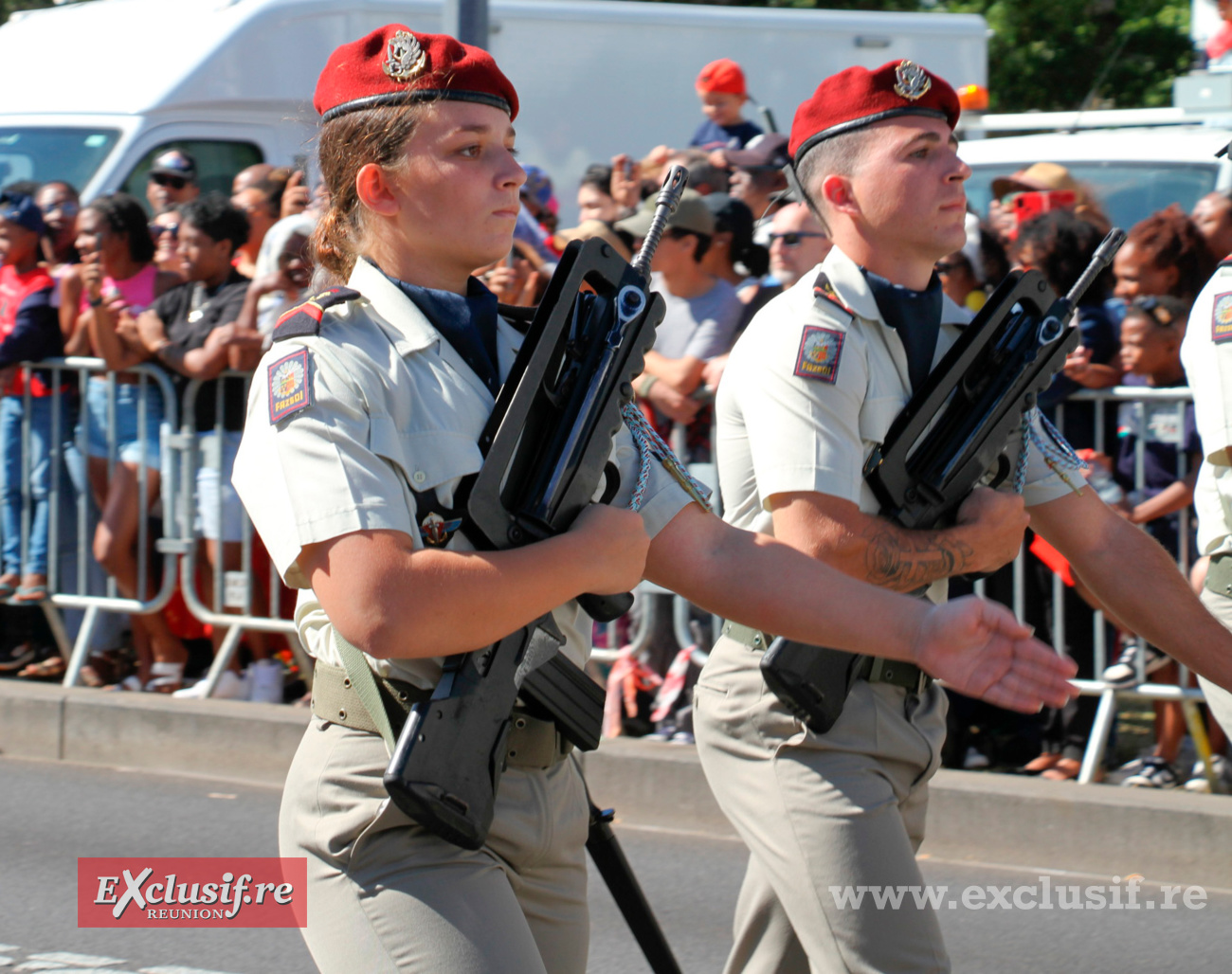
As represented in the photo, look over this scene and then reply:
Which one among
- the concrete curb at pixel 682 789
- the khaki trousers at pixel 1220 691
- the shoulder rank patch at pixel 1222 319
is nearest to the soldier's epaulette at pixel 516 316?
the shoulder rank patch at pixel 1222 319

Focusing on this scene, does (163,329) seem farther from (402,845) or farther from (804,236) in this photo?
(402,845)

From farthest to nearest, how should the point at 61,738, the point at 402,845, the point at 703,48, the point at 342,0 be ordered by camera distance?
the point at 703,48 → the point at 342,0 → the point at 61,738 → the point at 402,845

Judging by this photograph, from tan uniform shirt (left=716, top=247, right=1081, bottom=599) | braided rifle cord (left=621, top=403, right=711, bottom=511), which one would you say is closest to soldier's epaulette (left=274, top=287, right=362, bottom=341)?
braided rifle cord (left=621, top=403, right=711, bottom=511)

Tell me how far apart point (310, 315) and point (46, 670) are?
19.1ft

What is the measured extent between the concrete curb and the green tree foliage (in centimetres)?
1930

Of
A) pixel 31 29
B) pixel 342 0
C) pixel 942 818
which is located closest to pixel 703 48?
pixel 342 0

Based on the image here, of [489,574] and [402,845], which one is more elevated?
[489,574]

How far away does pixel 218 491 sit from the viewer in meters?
6.91

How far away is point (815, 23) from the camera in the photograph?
10.5 meters

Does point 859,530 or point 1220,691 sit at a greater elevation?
point 859,530

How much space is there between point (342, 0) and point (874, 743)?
7.36 meters

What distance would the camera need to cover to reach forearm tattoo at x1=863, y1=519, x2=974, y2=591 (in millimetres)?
3008

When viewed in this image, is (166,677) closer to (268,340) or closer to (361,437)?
(268,340)

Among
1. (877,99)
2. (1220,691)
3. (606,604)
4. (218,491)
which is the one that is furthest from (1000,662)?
(218,491)
